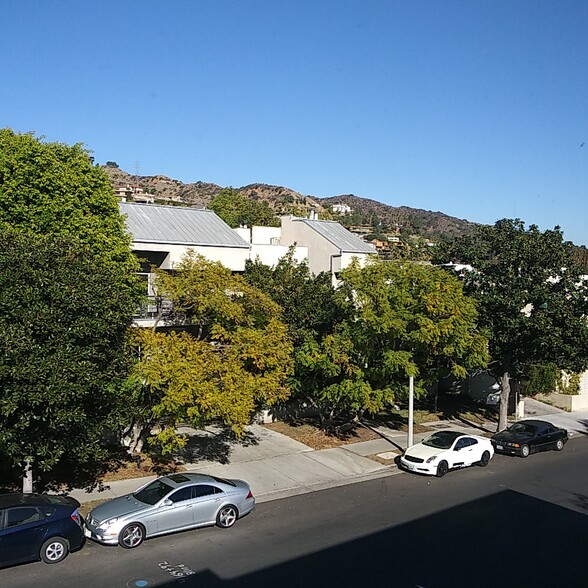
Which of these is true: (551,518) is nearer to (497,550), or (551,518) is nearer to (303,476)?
(497,550)

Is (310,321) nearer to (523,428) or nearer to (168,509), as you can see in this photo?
(523,428)

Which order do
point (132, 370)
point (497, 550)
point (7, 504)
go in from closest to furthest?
point (7, 504), point (497, 550), point (132, 370)

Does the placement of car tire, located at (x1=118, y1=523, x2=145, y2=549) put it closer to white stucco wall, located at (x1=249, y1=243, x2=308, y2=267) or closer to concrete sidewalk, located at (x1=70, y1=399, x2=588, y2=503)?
concrete sidewalk, located at (x1=70, y1=399, x2=588, y2=503)

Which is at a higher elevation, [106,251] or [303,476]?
[106,251]

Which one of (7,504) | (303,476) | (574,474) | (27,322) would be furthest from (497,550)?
(27,322)

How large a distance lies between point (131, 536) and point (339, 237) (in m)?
21.9

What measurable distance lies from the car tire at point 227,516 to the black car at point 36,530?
10.2 feet

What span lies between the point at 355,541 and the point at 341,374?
29.7 feet

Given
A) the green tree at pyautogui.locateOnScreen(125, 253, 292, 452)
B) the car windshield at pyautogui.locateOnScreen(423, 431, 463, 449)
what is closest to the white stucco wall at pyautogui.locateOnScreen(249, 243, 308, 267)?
the green tree at pyautogui.locateOnScreen(125, 253, 292, 452)

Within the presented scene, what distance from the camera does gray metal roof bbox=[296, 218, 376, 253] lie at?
30.4 m

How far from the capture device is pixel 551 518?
15.7 metres

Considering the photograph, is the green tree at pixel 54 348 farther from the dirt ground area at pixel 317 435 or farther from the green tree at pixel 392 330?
the dirt ground area at pixel 317 435

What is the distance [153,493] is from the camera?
14062mm

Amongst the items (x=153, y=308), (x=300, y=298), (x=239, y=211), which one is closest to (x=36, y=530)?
(x=153, y=308)
